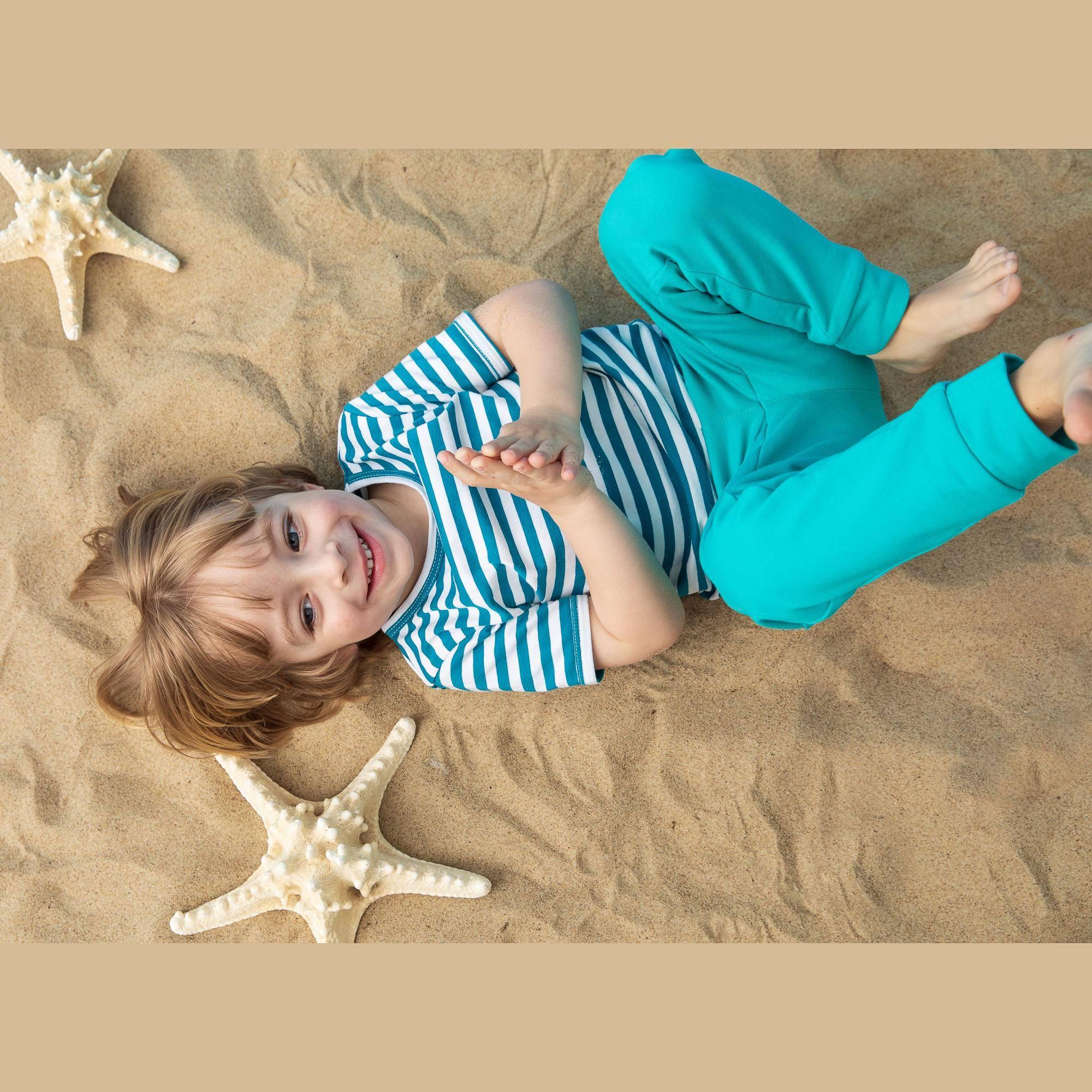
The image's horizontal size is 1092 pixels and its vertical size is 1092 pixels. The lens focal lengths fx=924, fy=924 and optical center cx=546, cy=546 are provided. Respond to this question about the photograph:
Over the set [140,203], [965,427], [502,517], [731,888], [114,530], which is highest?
[965,427]

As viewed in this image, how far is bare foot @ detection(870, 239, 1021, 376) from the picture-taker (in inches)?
73.0

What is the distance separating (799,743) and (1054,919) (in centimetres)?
65

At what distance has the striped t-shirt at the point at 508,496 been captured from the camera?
6.43 ft

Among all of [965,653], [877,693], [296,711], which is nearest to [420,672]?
[296,711]

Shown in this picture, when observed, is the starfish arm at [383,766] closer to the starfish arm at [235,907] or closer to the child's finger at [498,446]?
the starfish arm at [235,907]

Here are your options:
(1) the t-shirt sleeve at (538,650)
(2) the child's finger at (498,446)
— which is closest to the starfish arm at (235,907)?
(1) the t-shirt sleeve at (538,650)

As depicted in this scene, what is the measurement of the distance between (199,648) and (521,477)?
0.79 meters

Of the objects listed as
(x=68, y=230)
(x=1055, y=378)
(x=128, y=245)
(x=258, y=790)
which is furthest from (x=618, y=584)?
(x=68, y=230)

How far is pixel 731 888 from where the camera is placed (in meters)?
2.10

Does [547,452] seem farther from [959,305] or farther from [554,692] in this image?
[959,305]

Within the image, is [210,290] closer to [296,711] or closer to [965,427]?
[296,711]

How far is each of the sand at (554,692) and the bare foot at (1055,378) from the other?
88cm

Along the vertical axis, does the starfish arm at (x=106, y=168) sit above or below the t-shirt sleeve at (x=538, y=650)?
above

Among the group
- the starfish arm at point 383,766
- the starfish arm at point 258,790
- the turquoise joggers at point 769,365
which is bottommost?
the starfish arm at point 258,790
